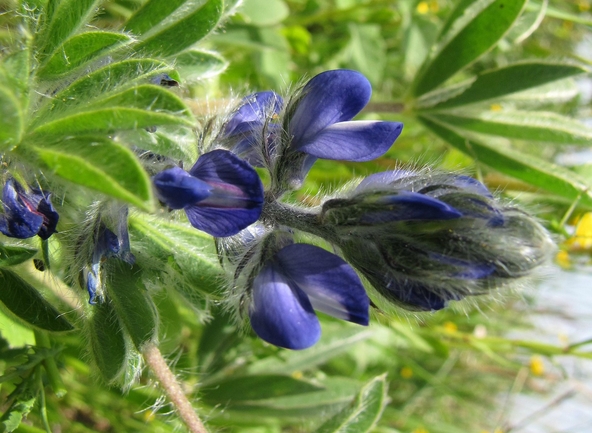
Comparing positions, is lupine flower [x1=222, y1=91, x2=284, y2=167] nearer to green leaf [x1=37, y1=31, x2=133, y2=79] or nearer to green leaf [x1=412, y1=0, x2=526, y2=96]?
green leaf [x1=37, y1=31, x2=133, y2=79]

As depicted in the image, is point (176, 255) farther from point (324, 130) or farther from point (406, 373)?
point (406, 373)

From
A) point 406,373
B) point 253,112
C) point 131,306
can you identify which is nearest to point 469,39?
point 253,112

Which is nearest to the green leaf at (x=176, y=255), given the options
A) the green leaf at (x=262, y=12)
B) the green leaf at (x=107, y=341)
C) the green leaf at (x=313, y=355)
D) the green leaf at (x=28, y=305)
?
the green leaf at (x=107, y=341)

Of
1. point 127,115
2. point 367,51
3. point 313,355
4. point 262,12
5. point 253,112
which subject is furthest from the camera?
point 367,51

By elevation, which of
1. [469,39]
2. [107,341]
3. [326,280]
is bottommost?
[107,341]

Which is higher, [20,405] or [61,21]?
[61,21]

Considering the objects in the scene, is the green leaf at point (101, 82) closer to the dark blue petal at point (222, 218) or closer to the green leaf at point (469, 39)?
the dark blue petal at point (222, 218)
